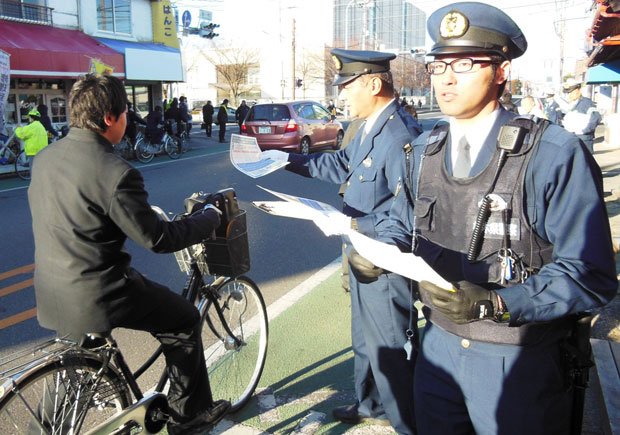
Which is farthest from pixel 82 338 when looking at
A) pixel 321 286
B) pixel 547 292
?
pixel 321 286

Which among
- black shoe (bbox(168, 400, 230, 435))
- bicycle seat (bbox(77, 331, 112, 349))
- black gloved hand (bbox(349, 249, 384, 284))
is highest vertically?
black gloved hand (bbox(349, 249, 384, 284))

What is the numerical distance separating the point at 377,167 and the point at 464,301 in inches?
58.2

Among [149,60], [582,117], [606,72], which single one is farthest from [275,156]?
[149,60]

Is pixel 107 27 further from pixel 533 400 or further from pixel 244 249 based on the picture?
pixel 533 400

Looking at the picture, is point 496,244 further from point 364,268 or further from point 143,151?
point 143,151

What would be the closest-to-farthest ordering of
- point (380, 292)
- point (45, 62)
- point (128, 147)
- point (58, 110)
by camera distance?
point (380, 292)
point (45, 62)
point (128, 147)
point (58, 110)

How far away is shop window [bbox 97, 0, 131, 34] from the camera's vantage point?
70.0 feet

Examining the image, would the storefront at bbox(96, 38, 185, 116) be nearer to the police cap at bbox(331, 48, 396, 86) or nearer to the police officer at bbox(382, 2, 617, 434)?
the police cap at bbox(331, 48, 396, 86)

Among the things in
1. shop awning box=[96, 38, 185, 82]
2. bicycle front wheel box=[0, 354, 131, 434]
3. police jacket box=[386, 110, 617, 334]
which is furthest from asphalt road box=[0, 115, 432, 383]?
shop awning box=[96, 38, 185, 82]

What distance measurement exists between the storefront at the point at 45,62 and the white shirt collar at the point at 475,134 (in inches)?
601

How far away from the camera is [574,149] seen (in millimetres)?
1627

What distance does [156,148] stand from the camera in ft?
56.5

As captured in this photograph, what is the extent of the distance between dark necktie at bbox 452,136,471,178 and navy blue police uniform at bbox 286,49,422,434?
0.86 metres

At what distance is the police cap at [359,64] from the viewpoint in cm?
316
